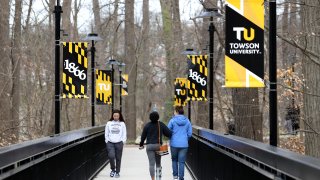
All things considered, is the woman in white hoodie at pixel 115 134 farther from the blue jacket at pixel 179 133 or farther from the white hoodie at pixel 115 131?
the blue jacket at pixel 179 133

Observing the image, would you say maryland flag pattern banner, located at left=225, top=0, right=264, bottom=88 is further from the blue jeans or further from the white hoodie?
the white hoodie

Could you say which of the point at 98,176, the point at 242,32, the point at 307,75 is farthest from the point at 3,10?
the point at 242,32

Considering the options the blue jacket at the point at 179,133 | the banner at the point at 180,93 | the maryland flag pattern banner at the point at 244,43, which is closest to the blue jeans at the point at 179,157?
the blue jacket at the point at 179,133

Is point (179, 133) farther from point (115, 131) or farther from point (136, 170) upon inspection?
point (136, 170)

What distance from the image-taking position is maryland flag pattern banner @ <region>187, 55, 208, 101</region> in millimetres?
23641

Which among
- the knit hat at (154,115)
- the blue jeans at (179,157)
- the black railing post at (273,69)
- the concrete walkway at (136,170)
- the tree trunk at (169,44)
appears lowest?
the concrete walkway at (136,170)

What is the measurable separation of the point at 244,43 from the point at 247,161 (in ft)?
10.6

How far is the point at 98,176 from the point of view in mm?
18422

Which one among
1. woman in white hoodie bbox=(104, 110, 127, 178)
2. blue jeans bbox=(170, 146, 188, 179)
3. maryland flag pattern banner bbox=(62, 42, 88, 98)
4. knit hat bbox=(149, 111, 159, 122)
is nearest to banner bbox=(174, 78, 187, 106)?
maryland flag pattern banner bbox=(62, 42, 88, 98)

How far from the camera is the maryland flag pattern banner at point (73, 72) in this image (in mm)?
19000

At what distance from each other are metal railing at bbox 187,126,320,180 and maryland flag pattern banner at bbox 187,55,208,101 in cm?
878

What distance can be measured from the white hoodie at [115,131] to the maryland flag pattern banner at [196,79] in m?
6.70

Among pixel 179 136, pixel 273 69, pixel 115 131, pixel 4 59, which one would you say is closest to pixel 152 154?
pixel 179 136

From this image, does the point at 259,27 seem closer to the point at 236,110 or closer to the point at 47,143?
the point at 47,143
